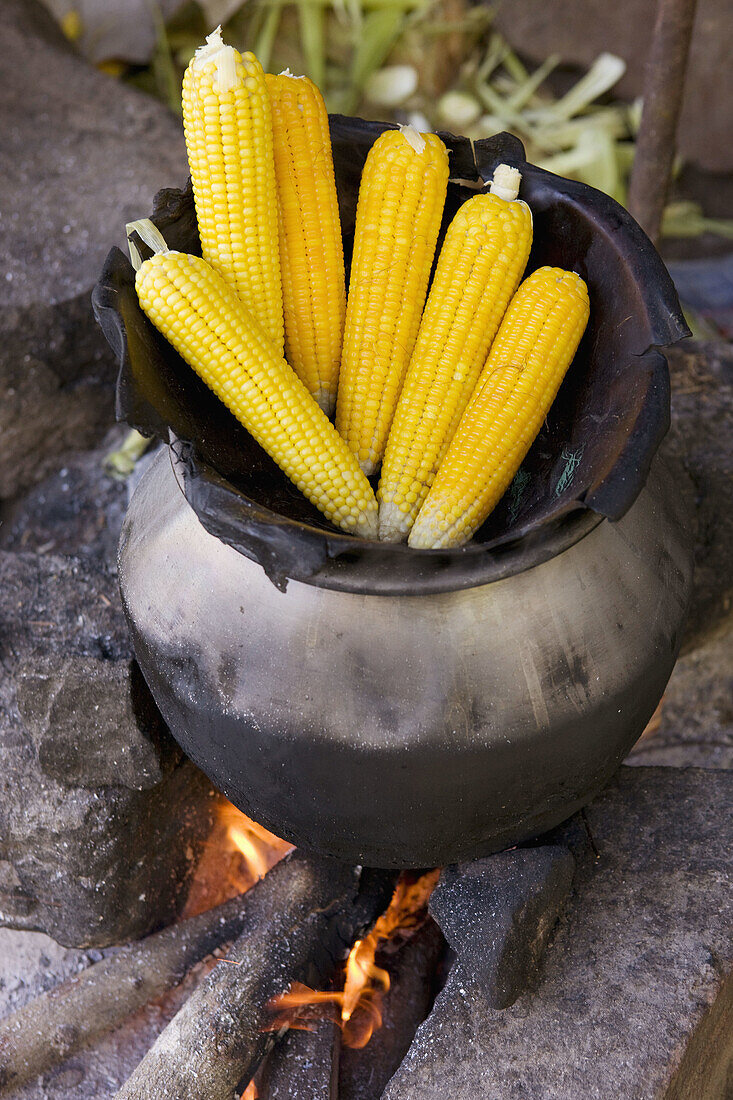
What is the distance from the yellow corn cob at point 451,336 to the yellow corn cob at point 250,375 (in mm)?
61

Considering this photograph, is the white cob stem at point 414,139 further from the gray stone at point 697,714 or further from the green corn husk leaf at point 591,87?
the green corn husk leaf at point 591,87

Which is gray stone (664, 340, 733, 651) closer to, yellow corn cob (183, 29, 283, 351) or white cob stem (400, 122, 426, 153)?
white cob stem (400, 122, 426, 153)

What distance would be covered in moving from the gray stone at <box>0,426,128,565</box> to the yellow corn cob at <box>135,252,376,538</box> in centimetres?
81

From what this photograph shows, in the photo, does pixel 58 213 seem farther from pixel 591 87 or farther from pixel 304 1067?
pixel 591 87

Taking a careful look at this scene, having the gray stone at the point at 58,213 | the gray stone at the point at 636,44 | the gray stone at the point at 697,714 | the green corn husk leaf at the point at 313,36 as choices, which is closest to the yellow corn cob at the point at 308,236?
the gray stone at the point at 58,213

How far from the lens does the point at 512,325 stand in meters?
1.26

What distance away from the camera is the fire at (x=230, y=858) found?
1.74 meters

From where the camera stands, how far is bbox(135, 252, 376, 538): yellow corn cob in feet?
3.78

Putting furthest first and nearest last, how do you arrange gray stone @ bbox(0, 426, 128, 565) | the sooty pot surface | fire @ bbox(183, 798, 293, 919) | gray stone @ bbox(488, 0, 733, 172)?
gray stone @ bbox(488, 0, 733, 172), gray stone @ bbox(0, 426, 128, 565), fire @ bbox(183, 798, 293, 919), the sooty pot surface

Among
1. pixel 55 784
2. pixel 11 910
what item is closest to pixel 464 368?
pixel 55 784

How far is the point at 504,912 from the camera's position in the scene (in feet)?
4.04

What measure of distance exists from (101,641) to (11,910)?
486mm

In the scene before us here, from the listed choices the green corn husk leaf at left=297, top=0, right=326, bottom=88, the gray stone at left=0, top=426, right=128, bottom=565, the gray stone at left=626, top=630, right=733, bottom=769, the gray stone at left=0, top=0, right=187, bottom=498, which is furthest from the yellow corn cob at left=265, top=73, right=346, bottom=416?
the green corn husk leaf at left=297, top=0, right=326, bottom=88

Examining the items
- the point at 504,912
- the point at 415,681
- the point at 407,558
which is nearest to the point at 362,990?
the point at 504,912
